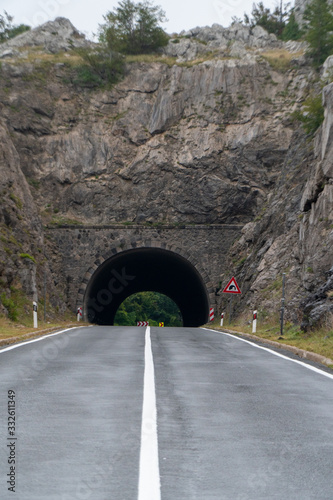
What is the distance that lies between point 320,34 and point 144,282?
23819mm

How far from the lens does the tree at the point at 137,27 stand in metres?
45.6

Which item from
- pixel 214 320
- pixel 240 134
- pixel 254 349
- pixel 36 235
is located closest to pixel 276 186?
pixel 240 134

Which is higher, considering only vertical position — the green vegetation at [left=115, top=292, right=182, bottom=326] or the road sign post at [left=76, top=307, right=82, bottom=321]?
the road sign post at [left=76, top=307, right=82, bottom=321]

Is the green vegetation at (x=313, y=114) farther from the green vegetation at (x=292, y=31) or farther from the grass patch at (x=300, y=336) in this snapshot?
the green vegetation at (x=292, y=31)

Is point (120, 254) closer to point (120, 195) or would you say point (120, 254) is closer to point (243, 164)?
point (120, 195)

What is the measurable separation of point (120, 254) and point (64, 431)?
105 ft

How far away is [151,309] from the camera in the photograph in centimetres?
8906

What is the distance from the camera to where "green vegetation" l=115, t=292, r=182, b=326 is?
279 feet

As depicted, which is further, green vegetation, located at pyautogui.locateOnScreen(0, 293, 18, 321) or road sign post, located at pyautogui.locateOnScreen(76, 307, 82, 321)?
road sign post, located at pyautogui.locateOnScreen(76, 307, 82, 321)

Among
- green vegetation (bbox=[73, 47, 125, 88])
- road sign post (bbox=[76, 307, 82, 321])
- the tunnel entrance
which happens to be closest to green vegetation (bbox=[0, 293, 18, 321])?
road sign post (bbox=[76, 307, 82, 321])

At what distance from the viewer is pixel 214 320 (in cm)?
3556

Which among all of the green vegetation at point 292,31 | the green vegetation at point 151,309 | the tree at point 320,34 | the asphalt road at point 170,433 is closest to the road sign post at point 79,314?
the tree at point 320,34

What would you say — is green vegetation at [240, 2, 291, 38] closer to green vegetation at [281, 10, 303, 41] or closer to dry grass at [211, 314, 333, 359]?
green vegetation at [281, 10, 303, 41]

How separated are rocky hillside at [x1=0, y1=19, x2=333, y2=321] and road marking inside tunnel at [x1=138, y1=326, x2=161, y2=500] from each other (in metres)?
27.0
